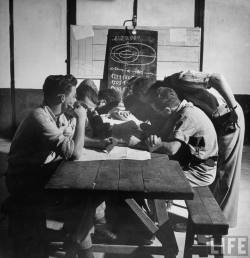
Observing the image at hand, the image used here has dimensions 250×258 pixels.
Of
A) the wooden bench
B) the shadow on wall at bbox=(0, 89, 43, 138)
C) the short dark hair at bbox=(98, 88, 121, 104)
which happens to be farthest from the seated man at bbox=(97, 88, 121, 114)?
the wooden bench

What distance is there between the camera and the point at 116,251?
1993mm

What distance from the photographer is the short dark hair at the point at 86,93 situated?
11.8 ft

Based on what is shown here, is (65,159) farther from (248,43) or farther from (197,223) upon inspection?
(248,43)

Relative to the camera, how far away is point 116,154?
2.13 m

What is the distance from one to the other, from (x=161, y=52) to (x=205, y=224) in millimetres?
2590

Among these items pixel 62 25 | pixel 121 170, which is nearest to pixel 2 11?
pixel 62 25

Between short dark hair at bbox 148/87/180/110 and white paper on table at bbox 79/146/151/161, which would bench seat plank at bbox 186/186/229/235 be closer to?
white paper on table at bbox 79/146/151/161

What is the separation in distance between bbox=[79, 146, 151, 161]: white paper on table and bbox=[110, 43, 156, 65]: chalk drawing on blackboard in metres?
1.73

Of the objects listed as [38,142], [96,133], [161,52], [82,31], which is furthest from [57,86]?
[161,52]

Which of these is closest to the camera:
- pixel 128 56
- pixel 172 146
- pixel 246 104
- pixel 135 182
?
pixel 135 182

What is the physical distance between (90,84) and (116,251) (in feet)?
7.39

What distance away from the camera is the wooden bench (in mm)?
1795

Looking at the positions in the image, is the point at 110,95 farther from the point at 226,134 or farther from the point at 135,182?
the point at 135,182

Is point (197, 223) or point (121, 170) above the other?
point (121, 170)
